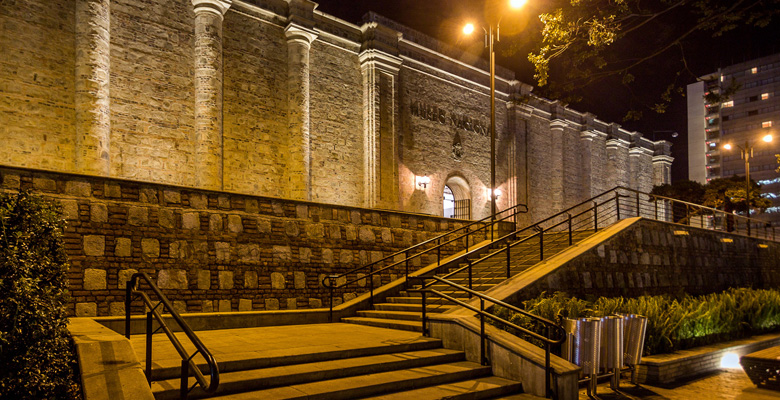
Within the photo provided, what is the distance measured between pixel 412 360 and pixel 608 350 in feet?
9.27

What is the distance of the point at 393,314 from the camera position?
31.3 feet

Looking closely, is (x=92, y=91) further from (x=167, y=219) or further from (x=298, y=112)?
(x=167, y=219)

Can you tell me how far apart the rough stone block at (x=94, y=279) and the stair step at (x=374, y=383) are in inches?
187

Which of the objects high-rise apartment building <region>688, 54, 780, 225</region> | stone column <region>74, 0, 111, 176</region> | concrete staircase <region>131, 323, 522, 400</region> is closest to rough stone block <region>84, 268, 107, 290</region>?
concrete staircase <region>131, 323, 522, 400</region>

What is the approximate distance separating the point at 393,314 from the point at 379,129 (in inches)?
484

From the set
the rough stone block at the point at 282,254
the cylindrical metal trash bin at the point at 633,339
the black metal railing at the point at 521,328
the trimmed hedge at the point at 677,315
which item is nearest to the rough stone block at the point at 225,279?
the rough stone block at the point at 282,254

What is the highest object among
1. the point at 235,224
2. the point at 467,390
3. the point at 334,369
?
the point at 235,224

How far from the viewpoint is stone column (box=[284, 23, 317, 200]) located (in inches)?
707

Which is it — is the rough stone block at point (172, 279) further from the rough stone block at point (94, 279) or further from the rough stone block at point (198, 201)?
the rough stone block at point (198, 201)

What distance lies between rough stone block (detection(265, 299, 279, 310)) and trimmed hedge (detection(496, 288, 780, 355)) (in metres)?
4.95

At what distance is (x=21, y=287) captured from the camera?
4.34m

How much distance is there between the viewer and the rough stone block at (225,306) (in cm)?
988

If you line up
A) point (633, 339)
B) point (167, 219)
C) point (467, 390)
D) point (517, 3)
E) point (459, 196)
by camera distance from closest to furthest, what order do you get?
point (467, 390)
point (633, 339)
point (167, 219)
point (517, 3)
point (459, 196)

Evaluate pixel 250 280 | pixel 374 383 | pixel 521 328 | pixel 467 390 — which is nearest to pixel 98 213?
pixel 250 280
